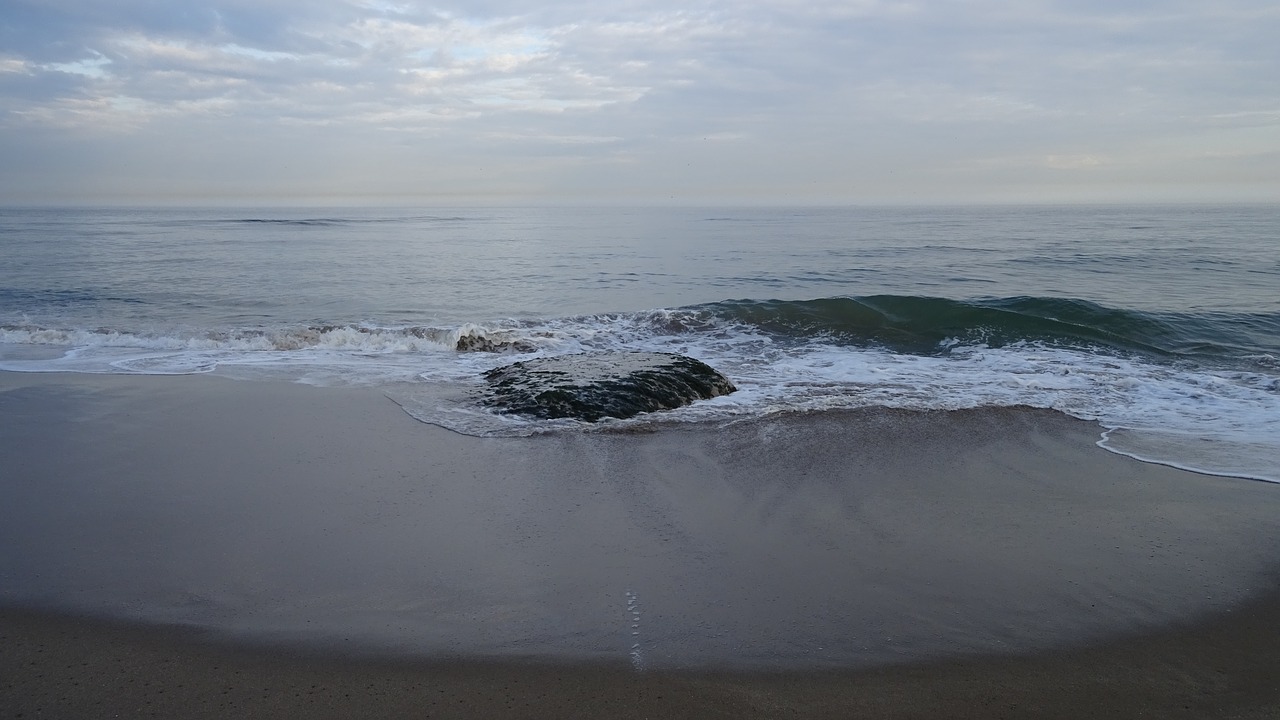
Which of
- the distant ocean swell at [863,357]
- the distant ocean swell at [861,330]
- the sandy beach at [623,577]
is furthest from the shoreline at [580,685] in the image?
the distant ocean swell at [861,330]

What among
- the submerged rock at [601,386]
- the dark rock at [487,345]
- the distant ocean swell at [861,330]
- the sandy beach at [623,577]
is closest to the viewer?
the sandy beach at [623,577]

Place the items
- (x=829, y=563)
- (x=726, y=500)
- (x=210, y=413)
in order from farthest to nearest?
1. (x=210, y=413)
2. (x=726, y=500)
3. (x=829, y=563)

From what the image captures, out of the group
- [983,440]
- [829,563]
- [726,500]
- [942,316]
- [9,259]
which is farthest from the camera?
[9,259]

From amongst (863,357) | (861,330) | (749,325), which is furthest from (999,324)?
(749,325)

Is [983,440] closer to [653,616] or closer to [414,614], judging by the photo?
[653,616]

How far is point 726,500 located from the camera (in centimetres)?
518

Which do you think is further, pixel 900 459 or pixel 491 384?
pixel 491 384

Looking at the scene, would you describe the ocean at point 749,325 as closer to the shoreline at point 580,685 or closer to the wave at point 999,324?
the wave at point 999,324

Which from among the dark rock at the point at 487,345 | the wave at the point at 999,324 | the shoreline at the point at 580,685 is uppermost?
the wave at the point at 999,324

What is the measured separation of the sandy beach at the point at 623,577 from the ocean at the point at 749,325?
4.37 feet

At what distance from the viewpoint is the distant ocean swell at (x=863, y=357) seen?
7289 mm

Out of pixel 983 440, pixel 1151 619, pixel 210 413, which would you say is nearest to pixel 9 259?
pixel 210 413

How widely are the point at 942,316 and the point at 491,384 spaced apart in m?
8.54

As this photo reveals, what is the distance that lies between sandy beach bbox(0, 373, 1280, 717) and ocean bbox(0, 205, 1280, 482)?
133cm
